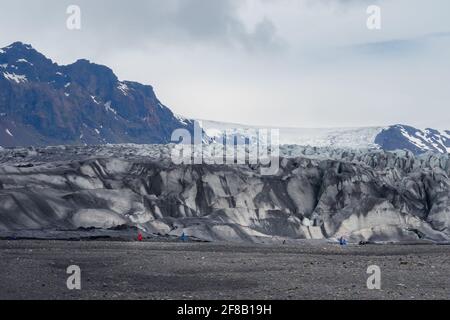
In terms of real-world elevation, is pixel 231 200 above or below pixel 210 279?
above

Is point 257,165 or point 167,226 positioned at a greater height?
point 257,165

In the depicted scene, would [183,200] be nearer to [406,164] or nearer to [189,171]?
[189,171]

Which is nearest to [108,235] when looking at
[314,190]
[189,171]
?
[189,171]

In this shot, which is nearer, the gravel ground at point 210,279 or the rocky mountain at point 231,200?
the gravel ground at point 210,279

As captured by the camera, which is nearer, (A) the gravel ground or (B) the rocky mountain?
(A) the gravel ground

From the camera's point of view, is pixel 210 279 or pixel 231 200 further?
pixel 231 200

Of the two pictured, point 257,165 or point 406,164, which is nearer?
point 257,165
